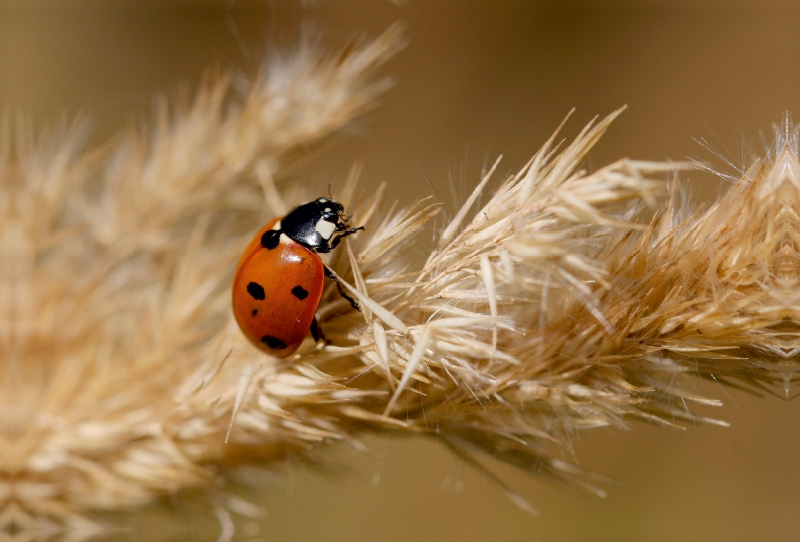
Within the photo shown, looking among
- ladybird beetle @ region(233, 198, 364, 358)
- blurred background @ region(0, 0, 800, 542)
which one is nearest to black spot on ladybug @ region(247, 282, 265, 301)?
ladybird beetle @ region(233, 198, 364, 358)

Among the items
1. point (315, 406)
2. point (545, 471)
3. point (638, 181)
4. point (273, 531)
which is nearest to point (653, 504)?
point (273, 531)

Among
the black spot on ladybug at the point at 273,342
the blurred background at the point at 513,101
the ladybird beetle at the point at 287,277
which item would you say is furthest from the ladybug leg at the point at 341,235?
the blurred background at the point at 513,101

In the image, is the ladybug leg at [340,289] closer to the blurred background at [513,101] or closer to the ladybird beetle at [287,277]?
the ladybird beetle at [287,277]

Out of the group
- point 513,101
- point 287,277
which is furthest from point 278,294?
point 513,101

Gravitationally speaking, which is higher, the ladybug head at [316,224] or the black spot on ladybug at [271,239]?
the ladybug head at [316,224]

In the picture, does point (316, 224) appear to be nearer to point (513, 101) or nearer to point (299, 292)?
point (299, 292)

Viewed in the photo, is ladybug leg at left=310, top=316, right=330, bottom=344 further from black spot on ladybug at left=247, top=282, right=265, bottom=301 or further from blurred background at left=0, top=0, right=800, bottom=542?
blurred background at left=0, top=0, right=800, bottom=542
